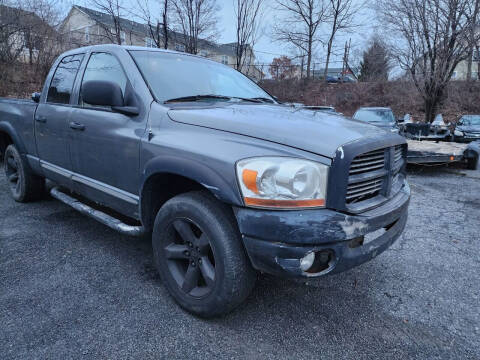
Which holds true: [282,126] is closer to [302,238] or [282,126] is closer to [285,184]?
[285,184]

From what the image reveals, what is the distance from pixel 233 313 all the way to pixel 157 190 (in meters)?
1.02

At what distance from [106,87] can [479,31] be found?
1632 centimetres

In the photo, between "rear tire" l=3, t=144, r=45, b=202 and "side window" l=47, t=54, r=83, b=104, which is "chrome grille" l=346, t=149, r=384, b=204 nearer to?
"side window" l=47, t=54, r=83, b=104

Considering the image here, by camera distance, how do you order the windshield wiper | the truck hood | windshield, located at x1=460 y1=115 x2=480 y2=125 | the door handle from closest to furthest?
1. the truck hood
2. the windshield wiper
3. the door handle
4. windshield, located at x1=460 y1=115 x2=480 y2=125

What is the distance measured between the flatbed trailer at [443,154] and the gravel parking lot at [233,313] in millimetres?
3813

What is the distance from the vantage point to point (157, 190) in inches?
95.3

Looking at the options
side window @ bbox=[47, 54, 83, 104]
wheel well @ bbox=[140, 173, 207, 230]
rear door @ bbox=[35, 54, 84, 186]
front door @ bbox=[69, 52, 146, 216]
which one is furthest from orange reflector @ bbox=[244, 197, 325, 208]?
side window @ bbox=[47, 54, 83, 104]

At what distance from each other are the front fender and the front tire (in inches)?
6.4

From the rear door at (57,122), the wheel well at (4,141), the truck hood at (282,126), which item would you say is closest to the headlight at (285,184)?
the truck hood at (282,126)

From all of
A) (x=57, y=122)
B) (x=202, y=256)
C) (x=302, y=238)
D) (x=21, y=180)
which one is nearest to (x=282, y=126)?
(x=302, y=238)

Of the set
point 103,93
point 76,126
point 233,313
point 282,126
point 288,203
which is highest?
point 103,93

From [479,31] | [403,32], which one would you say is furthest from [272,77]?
[479,31]

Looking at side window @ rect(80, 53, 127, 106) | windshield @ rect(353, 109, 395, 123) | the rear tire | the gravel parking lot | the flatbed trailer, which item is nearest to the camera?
the gravel parking lot

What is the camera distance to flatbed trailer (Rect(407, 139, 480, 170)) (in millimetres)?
6727
